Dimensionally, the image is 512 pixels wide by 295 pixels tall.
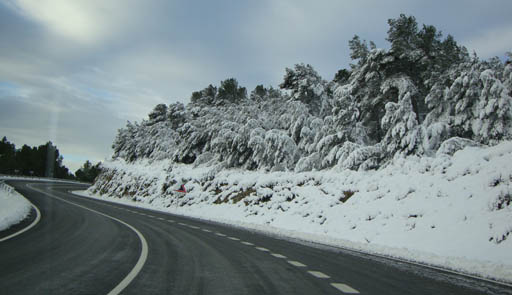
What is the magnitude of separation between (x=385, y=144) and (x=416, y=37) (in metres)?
10.5

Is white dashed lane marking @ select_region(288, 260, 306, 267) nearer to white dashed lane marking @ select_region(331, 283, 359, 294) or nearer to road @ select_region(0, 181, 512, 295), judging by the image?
road @ select_region(0, 181, 512, 295)

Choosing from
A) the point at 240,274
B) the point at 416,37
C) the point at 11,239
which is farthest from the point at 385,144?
the point at 11,239

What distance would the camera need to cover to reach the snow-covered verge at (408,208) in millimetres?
10258

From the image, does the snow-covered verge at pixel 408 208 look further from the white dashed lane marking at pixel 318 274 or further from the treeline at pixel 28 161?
the treeline at pixel 28 161

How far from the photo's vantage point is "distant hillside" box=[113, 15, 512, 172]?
18.5 m

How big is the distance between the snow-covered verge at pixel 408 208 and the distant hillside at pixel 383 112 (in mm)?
1733

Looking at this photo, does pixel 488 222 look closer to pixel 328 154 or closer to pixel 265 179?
pixel 328 154

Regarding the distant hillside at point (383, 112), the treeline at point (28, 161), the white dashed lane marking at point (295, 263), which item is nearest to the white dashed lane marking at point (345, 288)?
the white dashed lane marking at point (295, 263)

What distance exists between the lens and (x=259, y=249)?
10156mm

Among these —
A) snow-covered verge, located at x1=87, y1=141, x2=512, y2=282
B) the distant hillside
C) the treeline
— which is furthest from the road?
the treeline

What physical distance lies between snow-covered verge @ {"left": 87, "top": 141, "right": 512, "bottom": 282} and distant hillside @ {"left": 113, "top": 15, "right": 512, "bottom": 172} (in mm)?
1733

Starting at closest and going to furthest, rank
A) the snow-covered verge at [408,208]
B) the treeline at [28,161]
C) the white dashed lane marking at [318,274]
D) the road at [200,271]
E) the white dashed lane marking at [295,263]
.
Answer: the road at [200,271], the white dashed lane marking at [318,274], the white dashed lane marking at [295,263], the snow-covered verge at [408,208], the treeline at [28,161]

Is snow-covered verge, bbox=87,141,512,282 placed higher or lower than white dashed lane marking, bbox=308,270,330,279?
higher

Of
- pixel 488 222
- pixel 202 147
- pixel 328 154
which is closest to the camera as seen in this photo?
pixel 488 222
